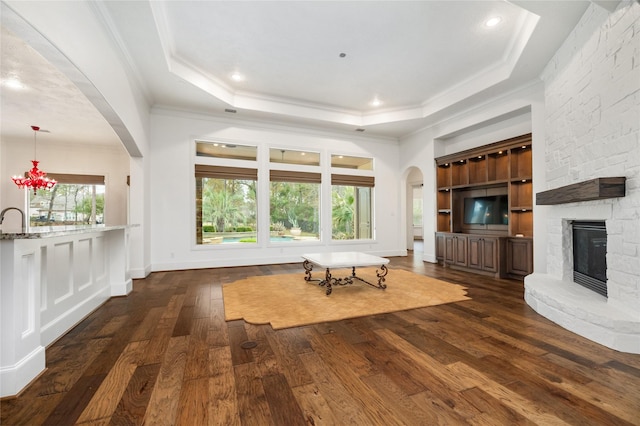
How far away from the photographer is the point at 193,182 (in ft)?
20.0

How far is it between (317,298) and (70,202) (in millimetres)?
7943

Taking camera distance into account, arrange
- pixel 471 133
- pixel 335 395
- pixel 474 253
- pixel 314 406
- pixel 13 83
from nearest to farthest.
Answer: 1. pixel 314 406
2. pixel 335 395
3. pixel 13 83
4. pixel 474 253
5. pixel 471 133

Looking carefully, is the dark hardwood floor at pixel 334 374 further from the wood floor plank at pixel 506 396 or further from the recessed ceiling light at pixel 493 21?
the recessed ceiling light at pixel 493 21

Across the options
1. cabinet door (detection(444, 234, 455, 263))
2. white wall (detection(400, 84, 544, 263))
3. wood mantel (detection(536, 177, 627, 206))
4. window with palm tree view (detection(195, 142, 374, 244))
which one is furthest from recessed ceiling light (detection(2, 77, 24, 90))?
cabinet door (detection(444, 234, 455, 263))

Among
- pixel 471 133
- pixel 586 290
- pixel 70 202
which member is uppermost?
pixel 471 133

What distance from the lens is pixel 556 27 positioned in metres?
3.45

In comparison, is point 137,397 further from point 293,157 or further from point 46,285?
point 293,157

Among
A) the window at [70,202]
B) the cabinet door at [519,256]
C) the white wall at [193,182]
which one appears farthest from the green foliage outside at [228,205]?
the cabinet door at [519,256]

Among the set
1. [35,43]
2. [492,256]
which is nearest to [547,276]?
[492,256]

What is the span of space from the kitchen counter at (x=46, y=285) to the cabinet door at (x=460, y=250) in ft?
19.9

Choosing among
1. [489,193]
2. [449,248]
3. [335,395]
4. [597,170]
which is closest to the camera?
[335,395]

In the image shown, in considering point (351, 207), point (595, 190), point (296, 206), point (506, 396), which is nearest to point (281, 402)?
point (506, 396)

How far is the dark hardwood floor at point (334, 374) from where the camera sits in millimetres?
1547

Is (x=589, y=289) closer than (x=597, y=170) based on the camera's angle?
No
